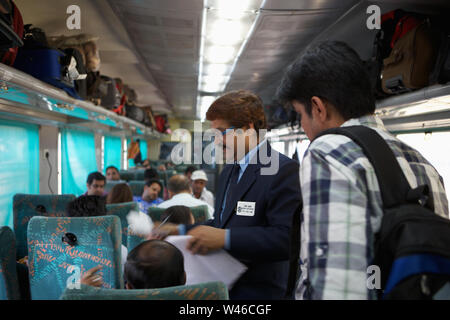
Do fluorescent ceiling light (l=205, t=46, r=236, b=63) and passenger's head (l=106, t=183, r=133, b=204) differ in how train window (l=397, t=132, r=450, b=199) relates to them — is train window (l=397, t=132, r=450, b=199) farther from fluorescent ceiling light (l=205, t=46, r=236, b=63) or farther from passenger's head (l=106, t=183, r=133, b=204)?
passenger's head (l=106, t=183, r=133, b=204)

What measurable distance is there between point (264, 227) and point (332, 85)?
0.65m

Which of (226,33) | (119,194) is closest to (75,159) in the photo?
(119,194)

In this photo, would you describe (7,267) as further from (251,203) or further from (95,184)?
(95,184)

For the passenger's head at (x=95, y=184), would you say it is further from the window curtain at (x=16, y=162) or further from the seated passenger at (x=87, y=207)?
the seated passenger at (x=87, y=207)

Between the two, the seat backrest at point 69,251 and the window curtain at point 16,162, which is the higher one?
the window curtain at point 16,162

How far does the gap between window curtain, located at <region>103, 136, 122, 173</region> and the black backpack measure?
29.3 feet

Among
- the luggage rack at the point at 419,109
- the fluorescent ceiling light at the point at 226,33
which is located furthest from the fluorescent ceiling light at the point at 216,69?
the luggage rack at the point at 419,109

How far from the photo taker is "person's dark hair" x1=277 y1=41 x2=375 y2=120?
907 mm

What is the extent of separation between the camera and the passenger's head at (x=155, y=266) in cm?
128

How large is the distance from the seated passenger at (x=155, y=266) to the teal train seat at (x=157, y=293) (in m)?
0.35

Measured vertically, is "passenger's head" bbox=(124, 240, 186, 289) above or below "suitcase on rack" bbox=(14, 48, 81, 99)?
below

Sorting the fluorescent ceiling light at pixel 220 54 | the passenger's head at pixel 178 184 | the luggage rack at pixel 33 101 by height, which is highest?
the fluorescent ceiling light at pixel 220 54

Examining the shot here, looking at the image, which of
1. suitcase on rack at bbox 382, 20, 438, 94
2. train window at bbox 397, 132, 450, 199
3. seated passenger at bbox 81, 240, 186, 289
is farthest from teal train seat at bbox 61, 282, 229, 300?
train window at bbox 397, 132, 450, 199

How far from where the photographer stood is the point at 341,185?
73 cm
